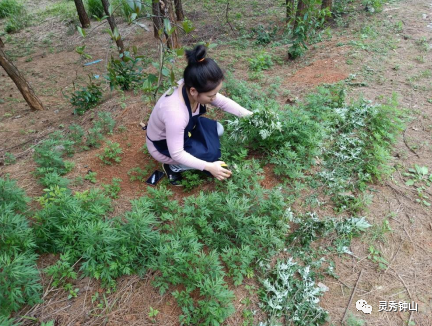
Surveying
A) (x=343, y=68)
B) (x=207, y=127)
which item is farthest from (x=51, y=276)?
(x=343, y=68)

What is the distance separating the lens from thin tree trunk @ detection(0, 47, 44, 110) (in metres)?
5.15

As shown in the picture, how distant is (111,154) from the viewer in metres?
3.29

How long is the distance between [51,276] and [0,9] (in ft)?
54.0

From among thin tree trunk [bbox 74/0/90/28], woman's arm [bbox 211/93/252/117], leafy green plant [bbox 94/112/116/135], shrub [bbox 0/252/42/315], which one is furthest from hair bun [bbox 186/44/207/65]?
thin tree trunk [bbox 74/0/90/28]

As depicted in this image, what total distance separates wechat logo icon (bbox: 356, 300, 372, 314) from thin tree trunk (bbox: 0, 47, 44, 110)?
21.9 ft

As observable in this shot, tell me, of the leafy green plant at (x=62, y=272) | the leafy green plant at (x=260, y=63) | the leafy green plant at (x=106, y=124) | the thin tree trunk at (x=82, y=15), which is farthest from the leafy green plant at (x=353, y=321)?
the thin tree trunk at (x=82, y=15)

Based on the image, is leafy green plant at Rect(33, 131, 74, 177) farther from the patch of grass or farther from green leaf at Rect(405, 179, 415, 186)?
the patch of grass

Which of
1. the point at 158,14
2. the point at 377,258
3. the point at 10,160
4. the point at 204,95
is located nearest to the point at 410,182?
the point at 377,258

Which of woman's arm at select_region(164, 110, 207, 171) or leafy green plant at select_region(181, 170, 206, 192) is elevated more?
woman's arm at select_region(164, 110, 207, 171)

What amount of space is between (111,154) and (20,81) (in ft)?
12.5

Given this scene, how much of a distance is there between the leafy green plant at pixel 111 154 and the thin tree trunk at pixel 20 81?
360 centimetres

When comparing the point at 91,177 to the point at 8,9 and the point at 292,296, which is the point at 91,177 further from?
the point at 8,9

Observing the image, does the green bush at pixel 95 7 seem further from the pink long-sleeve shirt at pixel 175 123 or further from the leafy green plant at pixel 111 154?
the pink long-sleeve shirt at pixel 175 123

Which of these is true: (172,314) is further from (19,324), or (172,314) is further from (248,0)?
(248,0)
